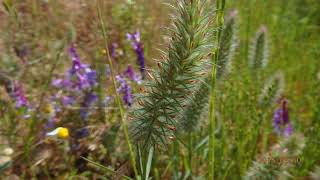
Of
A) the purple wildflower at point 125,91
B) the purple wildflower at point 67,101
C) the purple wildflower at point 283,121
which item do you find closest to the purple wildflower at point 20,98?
the purple wildflower at point 67,101

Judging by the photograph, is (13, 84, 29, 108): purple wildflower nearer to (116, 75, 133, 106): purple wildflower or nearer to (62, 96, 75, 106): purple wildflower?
(62, 96, 75, 106): purple wildflower

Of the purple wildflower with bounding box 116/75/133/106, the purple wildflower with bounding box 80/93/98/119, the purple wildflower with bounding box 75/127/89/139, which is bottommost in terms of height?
the purple wildflower with bounding box 75/127/89/139

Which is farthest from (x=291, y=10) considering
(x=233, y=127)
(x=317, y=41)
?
(x=233, y=127)

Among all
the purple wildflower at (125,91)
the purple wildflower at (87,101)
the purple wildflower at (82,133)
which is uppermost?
the purple wildflower at (125,91)

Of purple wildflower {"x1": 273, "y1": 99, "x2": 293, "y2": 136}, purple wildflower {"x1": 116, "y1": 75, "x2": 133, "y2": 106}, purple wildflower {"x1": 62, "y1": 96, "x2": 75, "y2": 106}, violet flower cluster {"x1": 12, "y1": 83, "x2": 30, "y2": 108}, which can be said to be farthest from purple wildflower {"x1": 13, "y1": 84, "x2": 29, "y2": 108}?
purple wildflower {"x1": 273, "y1": 99, "x2": 293, "y2": 136}

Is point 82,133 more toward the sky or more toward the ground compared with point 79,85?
more toward the ground

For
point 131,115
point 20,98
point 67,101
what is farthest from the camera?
point 67,101

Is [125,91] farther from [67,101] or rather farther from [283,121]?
[283,121]

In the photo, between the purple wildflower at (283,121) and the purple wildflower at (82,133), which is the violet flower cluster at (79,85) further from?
the purple wildflower at (283,121)

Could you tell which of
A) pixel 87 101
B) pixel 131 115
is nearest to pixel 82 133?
pixel 87 101
